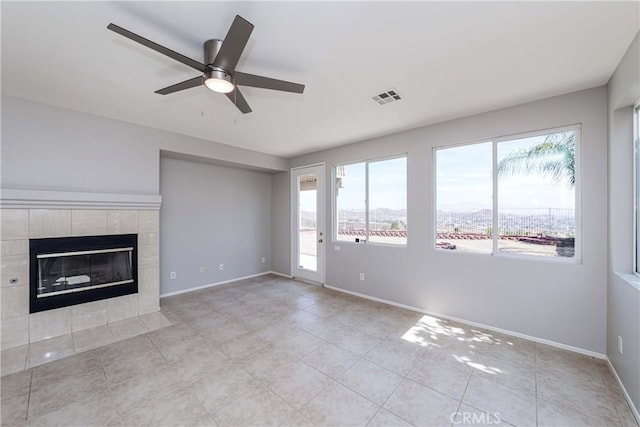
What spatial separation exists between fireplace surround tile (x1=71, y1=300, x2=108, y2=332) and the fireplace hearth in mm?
111

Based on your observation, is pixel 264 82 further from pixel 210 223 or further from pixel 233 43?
pixel 210 223

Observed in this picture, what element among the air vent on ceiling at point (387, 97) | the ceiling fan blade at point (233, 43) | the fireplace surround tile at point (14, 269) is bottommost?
the fireplace surround tile at point (14, 269)

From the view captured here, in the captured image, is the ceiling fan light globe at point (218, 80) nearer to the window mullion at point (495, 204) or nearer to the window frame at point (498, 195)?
the window frame at point (498, 195)

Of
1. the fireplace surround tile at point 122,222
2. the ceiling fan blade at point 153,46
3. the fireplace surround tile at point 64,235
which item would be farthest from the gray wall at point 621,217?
the fireplace surround tile at point 122,222

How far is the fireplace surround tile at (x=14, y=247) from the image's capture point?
272cm

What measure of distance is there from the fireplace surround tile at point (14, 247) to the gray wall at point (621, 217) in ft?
18.8

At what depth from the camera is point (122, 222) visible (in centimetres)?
350

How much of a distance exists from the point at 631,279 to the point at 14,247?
5.91 m

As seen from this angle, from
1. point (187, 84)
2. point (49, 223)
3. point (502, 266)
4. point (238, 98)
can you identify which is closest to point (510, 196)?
point (502, 266)

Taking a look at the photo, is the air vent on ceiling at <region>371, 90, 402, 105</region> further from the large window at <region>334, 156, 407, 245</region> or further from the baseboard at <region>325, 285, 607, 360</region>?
the baseboard at <region>325, 285, 607, 360</region>

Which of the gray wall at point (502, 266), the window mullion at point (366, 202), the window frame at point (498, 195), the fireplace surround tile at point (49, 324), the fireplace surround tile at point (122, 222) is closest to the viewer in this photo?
the gray wall at point (502, 266)

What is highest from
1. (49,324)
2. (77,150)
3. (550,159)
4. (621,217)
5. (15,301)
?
(77,150)

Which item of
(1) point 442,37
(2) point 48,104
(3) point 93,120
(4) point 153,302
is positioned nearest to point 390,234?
(1) point 442,37
